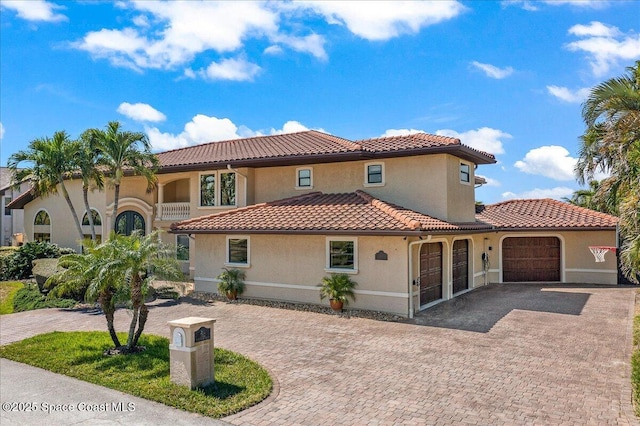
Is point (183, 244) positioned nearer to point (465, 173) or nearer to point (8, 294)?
point (8, 294)

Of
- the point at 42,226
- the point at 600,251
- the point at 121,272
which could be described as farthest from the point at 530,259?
the point at 42,226

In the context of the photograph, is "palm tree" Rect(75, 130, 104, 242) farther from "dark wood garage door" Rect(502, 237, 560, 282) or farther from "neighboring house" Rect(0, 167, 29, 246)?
"neighboring house" Rect(0, 167, 29, 246)

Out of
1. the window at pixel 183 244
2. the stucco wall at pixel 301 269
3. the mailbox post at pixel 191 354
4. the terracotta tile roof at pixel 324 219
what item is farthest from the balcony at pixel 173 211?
the mailbox post at pixel 191 354

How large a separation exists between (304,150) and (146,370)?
1248cm

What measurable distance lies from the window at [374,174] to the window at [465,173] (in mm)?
3367

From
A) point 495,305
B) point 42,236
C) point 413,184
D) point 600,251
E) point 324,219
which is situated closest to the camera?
point 324,219

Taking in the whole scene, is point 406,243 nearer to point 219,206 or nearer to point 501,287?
point 501,287

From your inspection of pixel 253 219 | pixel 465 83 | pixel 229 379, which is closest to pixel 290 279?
pixel 253 219

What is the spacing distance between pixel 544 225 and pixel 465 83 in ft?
27.1

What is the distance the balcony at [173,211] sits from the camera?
2348cm

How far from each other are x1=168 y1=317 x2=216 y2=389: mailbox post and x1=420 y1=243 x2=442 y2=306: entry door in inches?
362

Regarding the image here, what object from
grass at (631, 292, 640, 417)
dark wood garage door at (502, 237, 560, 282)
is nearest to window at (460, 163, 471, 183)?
dark wood garage door at (502, 237, 560, 282)

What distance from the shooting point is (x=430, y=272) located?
53.3 ft

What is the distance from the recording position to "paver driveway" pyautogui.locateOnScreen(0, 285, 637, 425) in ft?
23.2
